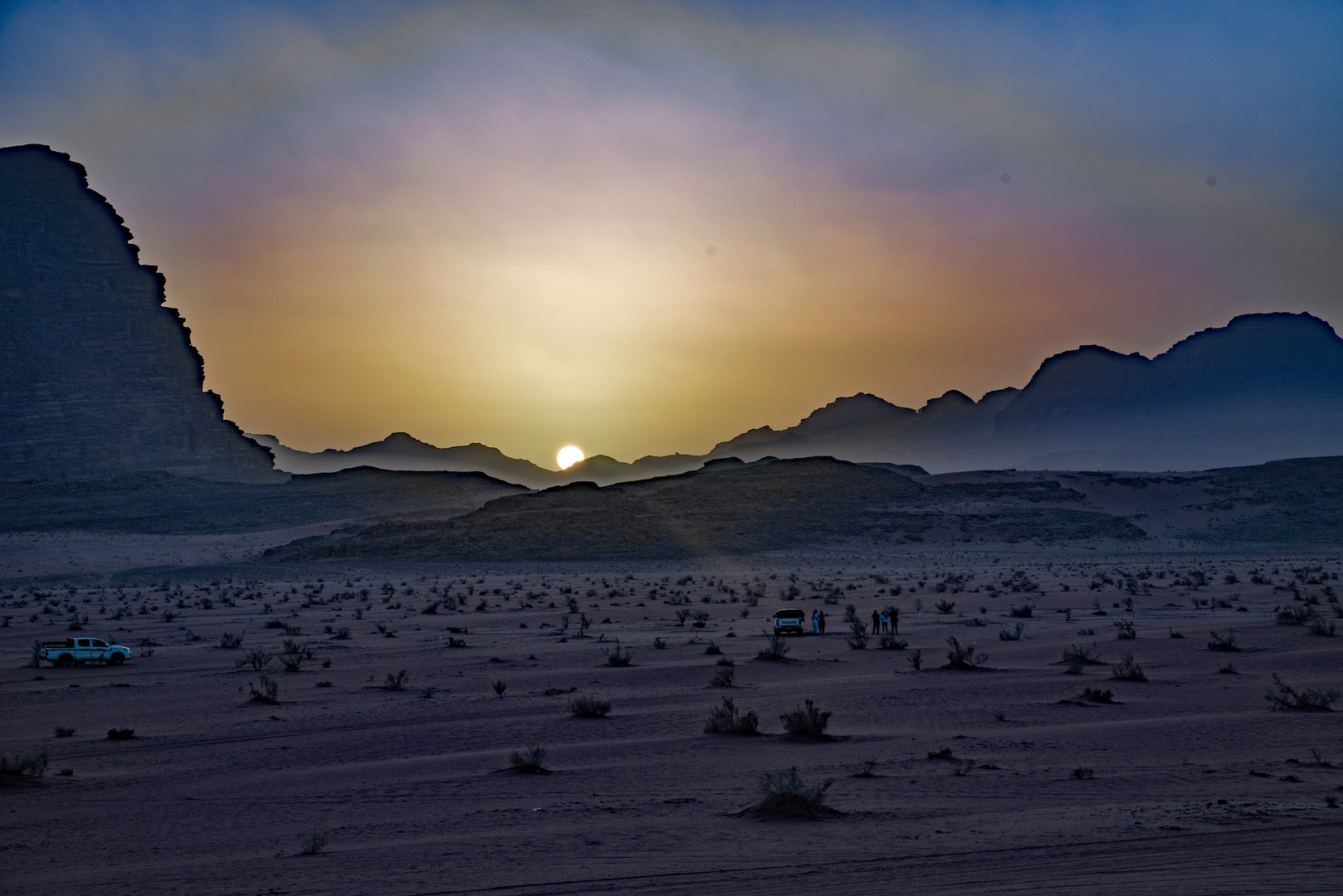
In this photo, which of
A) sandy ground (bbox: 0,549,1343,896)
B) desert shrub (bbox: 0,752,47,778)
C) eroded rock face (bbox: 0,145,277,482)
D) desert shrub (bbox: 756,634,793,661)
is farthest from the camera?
eroded rock face (bbox: 0,145,277,482)

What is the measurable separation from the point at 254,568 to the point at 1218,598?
5973 cm

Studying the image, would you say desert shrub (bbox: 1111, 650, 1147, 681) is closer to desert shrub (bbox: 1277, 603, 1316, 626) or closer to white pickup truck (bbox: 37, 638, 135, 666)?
desert shrub (bbox: 1277, 603, 1316, 626)

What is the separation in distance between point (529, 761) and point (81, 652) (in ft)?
55.8

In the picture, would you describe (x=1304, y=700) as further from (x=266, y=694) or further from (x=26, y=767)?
(x=26, y=767)

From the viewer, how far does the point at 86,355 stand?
142000 millimetres

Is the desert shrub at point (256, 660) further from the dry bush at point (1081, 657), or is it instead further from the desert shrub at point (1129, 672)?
the desert shrub at point (1129, 672)

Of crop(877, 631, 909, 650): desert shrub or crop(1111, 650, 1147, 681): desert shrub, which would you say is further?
crop(877, 631, 909, 650): desert shrub

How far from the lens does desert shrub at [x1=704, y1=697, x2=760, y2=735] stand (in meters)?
14.5

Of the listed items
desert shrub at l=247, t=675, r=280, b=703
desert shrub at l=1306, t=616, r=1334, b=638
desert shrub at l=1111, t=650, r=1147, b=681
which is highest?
desert shrub at l=247, t=675, r=280, b=703

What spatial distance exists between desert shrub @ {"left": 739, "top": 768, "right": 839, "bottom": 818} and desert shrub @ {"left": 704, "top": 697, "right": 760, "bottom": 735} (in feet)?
13.1

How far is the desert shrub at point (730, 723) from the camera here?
14.5 metres

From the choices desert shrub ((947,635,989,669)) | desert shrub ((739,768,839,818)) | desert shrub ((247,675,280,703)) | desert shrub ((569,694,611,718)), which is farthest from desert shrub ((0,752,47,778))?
desert shrub ((947,635,989,669))

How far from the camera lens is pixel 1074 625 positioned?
29.2m

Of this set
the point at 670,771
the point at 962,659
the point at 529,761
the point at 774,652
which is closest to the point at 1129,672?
the point at 962,659
